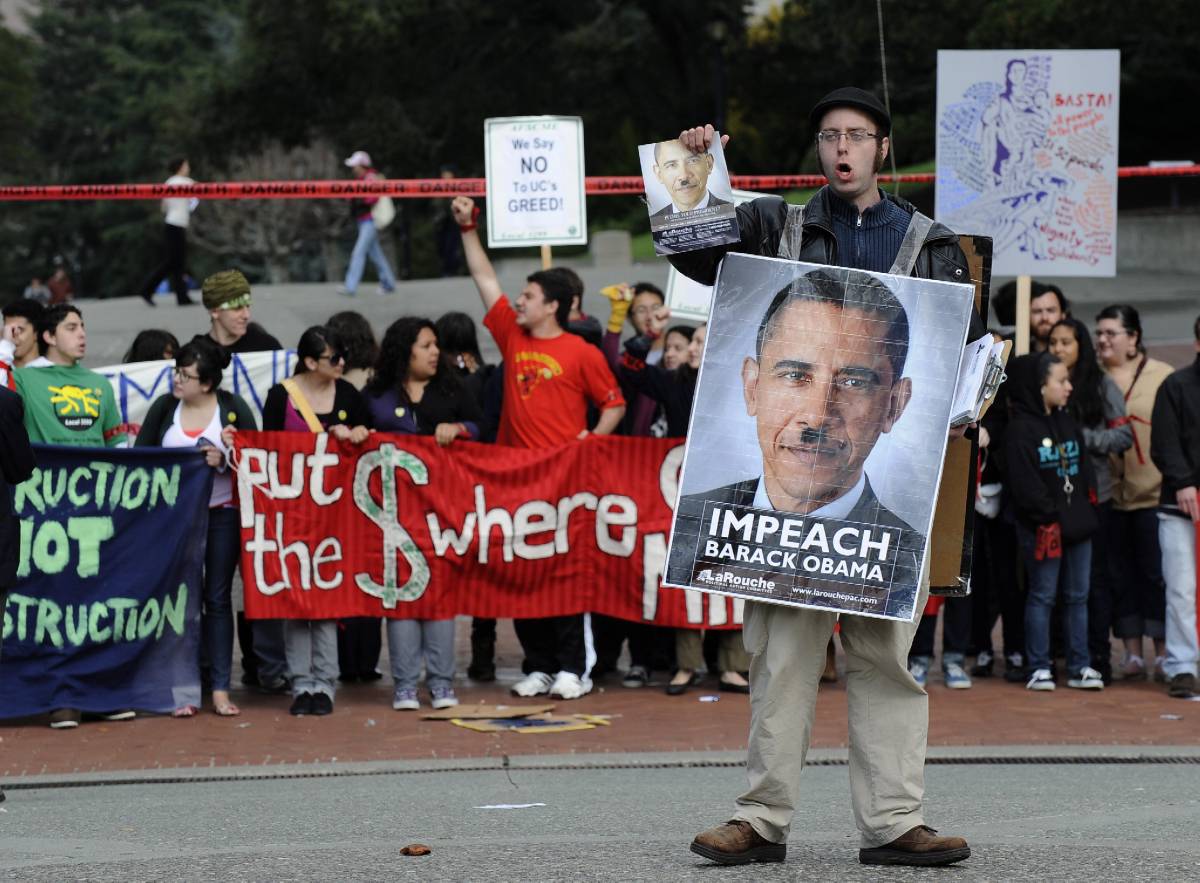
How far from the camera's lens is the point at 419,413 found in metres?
10.3

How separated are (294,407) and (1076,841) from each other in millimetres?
5430

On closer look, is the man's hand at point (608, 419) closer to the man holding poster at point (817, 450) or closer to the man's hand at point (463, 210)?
the man's hand at point (463, 210)

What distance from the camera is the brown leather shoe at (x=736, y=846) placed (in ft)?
17.0

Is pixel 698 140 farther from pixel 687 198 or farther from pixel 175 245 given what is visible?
pixel 175 245

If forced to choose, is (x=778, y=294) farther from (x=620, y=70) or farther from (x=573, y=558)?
(x=620, y=70)

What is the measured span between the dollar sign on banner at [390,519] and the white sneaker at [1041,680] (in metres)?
3.18

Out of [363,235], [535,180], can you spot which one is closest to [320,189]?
[535,180]

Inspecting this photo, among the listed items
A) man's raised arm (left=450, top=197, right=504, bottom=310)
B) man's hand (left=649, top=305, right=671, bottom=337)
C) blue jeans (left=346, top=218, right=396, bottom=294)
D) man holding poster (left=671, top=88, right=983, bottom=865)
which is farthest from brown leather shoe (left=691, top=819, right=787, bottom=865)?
blue jeans (left=346, top=218, right=396, bottom=294)

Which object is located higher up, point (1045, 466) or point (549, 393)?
point (549, 393)

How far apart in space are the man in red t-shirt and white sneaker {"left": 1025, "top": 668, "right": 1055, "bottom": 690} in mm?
2303

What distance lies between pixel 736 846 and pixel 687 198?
1.74 meters

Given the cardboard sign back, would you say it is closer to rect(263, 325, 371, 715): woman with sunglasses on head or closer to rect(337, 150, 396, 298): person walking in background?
rect(263, 325, 371, 715): woman with sunglasses on head

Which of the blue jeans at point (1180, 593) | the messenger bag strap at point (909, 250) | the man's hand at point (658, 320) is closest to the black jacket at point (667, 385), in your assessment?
the man's hand at point (658, 320)

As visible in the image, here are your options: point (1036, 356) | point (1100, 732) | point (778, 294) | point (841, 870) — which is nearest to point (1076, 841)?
point (841, 870)
